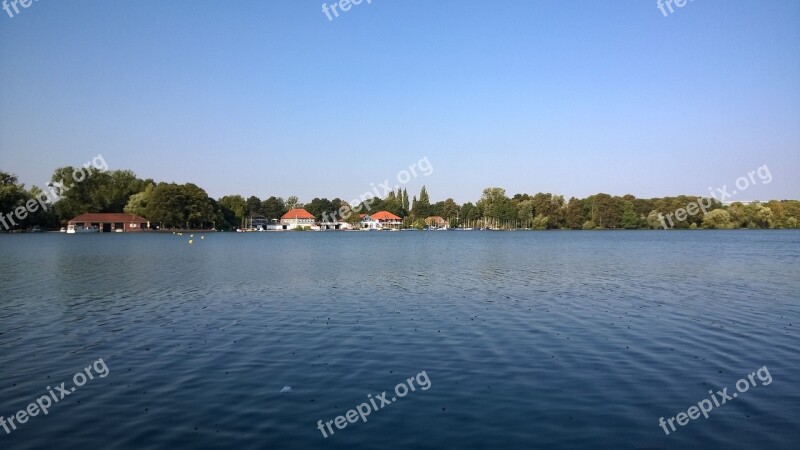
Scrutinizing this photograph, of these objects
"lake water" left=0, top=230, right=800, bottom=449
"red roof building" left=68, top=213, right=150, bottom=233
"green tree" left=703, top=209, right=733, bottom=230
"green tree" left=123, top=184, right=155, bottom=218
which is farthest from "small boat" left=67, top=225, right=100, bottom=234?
"green tree" left=703, top=209, right=733, bottom=230

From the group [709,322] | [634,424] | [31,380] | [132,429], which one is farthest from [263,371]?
[709,322]

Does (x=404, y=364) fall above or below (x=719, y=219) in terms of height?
below

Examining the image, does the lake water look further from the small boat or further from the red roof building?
the red roof building

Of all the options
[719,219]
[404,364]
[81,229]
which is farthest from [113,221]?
[719,219]

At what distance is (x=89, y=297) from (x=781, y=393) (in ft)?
89.5

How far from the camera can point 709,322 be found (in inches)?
759

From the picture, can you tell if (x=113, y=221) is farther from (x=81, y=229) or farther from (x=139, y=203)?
(x=81, y=229)

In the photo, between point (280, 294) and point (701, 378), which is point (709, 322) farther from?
point (280, 294)

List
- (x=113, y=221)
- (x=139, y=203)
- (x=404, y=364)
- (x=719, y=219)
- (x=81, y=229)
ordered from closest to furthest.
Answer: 1. (x=404, y=364)
2. (x=113, y=221)
3. (x=81, y=229)
4. (x=139, y=203)
5. (x=719, y=219)

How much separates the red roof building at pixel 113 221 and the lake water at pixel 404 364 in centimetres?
14580

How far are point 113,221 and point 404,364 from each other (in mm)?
169796

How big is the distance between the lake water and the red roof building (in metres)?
146

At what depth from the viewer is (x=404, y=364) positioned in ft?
45.1

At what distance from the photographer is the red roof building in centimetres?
15850
